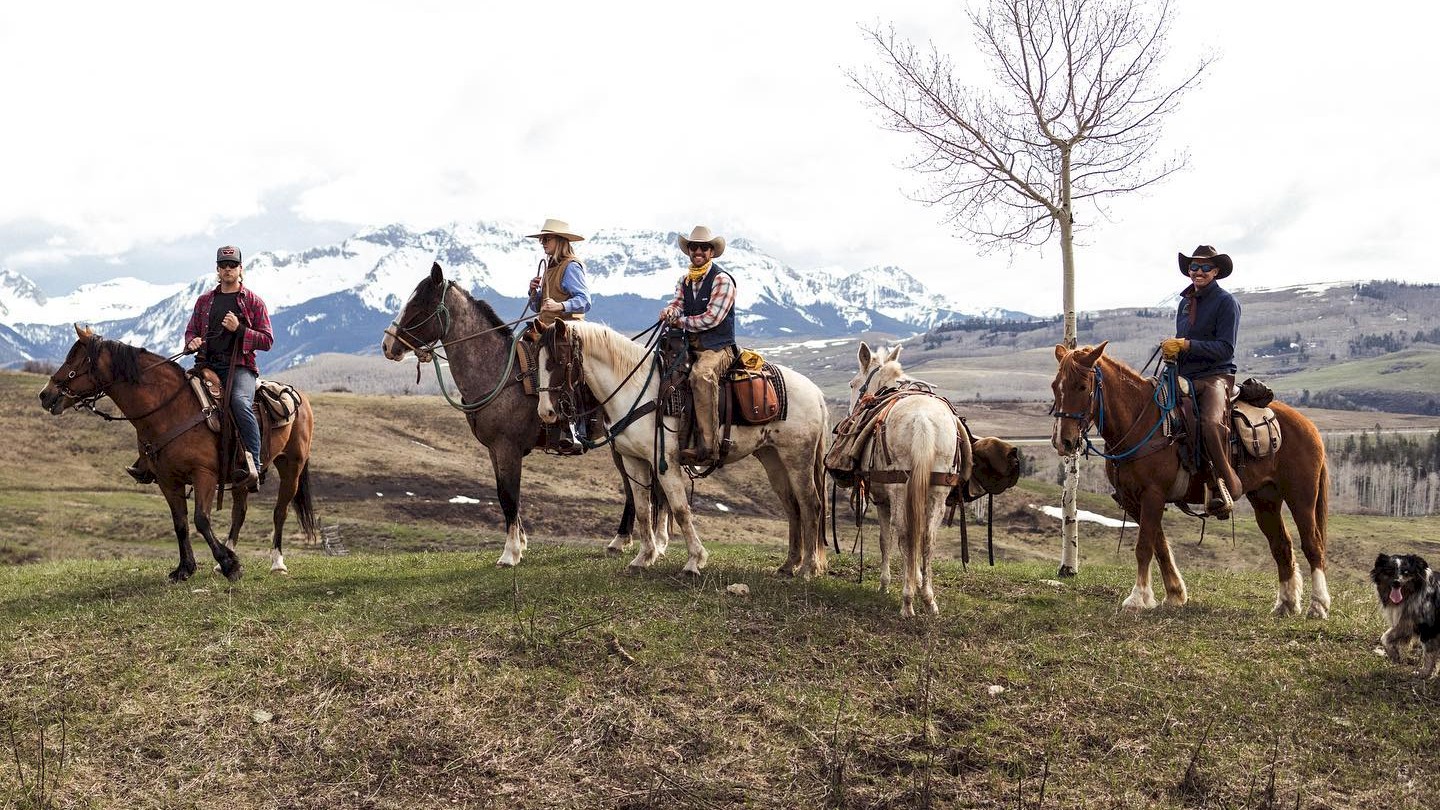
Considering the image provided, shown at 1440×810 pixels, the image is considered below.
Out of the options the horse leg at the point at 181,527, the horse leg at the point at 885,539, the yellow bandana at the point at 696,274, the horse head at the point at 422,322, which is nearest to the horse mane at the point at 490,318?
the horse head at the point at 422,322

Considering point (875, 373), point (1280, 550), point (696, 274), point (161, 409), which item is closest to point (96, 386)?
point (161, 409)

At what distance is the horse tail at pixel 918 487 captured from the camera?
34.8ft

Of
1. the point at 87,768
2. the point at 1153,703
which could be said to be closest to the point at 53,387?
the point at 87,768

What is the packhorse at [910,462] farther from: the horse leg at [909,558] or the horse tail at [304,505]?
the horse tail at [304,505]

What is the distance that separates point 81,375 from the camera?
40.3ft

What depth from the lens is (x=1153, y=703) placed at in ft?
28.0

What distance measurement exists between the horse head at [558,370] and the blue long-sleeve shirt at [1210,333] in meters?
7.51

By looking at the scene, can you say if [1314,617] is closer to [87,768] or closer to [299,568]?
[87,768]

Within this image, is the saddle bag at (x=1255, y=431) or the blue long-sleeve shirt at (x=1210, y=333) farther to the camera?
the blue long-sleeve shirt at (x=1210, y=333)

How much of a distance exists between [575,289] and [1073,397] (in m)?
6.79

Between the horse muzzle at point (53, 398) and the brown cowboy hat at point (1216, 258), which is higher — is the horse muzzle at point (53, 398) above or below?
below

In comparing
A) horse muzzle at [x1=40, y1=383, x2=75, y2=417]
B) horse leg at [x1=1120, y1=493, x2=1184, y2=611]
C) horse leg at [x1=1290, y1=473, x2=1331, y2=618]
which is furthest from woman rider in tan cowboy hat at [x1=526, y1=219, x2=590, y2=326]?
horse leg at [x1=1290, y1=473, x2=1331, y2=618]

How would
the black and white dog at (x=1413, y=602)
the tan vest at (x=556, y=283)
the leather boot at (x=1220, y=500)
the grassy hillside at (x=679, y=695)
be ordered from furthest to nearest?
the tan vest at (x=556, y=283) < the leather boot at (x=1220, y=500) < the black and white dog at (x=1413, y=602) < the grassy hillside at (x=679, y=695)

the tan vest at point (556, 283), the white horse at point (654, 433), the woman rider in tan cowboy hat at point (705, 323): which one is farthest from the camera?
the tan vest at point (556, 283)
